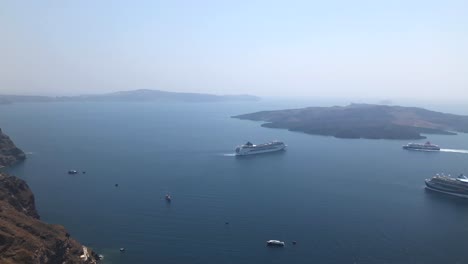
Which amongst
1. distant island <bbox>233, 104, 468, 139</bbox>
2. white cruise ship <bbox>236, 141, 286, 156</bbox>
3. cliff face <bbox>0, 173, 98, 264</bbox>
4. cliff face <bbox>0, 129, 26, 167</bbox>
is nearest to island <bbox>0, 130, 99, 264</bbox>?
cliff face <bbox>0, 173, 98, 264</bbox>

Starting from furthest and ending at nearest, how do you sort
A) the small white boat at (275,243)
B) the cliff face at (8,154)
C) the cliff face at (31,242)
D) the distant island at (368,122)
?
the distant island at (368,122), the cliff face at (8,154), the small white boat at (275,243), the cliff face at (31,242)

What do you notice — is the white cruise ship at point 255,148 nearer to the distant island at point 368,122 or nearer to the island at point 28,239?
the distant island at point 368,122

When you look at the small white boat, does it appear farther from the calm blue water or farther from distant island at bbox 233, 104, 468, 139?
distant island at bbox 233, 104, 468, 139

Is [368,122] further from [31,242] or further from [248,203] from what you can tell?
[31,242]

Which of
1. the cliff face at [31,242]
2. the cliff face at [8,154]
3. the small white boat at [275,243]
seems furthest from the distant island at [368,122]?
the cliff face at [31,242]

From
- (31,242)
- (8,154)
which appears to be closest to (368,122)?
(8,154)

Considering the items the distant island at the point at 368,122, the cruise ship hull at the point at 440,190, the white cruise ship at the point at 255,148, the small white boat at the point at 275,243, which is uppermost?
the distant island at the point at 368,122
